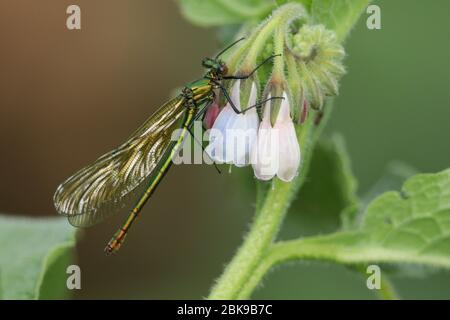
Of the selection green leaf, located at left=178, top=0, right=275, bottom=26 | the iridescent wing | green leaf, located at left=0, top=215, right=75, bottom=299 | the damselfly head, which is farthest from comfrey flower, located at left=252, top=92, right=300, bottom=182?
green leaf, located at left=178, top=0, right=275, bottom=26

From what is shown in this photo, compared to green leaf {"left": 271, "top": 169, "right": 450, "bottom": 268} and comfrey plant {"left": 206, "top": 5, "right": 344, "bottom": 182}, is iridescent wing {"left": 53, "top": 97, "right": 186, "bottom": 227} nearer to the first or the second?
comfrey plant {"left": 206, "top": 5, "right": 344, "bottom": 182}

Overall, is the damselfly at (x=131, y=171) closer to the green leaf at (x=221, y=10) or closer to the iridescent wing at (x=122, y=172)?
the iridescent wing at (x=122, y=172)

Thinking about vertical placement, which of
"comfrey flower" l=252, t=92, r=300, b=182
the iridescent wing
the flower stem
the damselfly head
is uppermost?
the damselfly head

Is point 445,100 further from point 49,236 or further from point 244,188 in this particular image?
point 49,236

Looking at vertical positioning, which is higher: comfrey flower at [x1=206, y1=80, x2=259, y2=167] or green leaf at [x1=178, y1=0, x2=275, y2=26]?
green leaf at [x1=178, y1=0, x2=275, y2=26]

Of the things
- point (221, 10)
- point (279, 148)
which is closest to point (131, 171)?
point (279, 148)

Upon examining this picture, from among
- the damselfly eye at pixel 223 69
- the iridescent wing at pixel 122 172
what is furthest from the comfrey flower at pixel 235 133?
the iridescent wing at pixel 122 172
